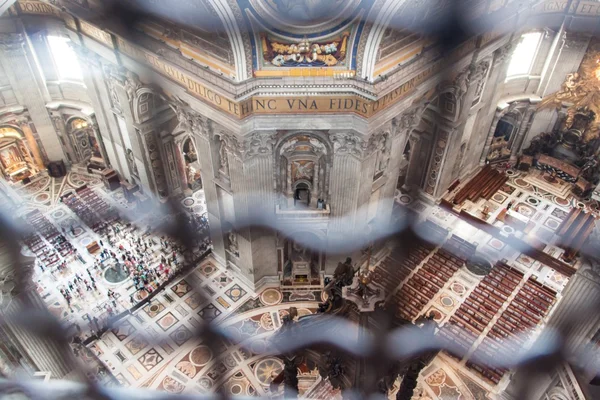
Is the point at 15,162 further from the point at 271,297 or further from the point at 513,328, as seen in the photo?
the point at 513,328

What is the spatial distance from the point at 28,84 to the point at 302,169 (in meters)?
18.5

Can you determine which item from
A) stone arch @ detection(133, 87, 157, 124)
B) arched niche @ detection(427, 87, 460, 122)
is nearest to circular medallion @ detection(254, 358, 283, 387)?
stone arch @ detection(133, 87, 157, 124)

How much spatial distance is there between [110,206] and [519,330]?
957 inches

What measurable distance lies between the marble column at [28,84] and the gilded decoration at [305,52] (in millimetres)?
17176

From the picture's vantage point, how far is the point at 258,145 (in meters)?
21.1

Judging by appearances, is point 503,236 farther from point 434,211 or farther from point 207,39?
point 207,39

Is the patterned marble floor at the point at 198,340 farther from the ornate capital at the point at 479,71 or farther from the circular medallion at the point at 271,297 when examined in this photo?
the ornate capital at the point at 479,71

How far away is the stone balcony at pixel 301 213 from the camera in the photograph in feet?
76.6

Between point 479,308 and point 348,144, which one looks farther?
point 479,308

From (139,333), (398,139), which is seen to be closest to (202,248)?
(139,333)

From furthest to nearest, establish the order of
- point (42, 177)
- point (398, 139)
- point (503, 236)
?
point (42, 177), point (503, 236), point (398, 139)

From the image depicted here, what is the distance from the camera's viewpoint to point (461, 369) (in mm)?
22969

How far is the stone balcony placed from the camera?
23359 mm

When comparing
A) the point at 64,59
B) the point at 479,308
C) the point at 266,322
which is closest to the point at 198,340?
the point at 266,322
